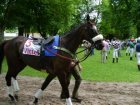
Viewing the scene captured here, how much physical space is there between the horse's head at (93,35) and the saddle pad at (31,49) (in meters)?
1.41

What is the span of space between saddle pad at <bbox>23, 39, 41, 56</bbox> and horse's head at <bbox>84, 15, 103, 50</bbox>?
4.64 ft

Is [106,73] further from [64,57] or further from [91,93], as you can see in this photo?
[64,57]

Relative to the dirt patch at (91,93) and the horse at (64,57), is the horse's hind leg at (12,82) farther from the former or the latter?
→ the dirt patch at (91,93)

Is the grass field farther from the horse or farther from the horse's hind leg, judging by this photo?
the horse

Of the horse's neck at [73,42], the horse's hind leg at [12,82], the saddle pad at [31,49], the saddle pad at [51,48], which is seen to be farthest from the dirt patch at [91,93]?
the horse's neck at [73,42]

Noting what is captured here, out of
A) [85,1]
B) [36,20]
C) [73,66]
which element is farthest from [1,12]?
[85,1]

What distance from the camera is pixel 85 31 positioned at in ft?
31.2

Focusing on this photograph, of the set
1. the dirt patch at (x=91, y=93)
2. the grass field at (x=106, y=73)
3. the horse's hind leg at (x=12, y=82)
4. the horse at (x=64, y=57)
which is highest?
the horse at (x=64, y=57)

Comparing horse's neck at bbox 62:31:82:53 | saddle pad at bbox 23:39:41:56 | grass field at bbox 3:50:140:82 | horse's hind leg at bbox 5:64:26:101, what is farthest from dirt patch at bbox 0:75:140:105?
grass field at bbox 3:50:140:82

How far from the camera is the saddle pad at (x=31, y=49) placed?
10124 millimetres

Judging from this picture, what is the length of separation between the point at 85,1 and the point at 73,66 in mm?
82453

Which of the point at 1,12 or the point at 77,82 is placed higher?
the point at 1,12

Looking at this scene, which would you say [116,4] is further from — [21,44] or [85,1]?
[21,44]

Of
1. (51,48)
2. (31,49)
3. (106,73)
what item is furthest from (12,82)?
(106,73)
